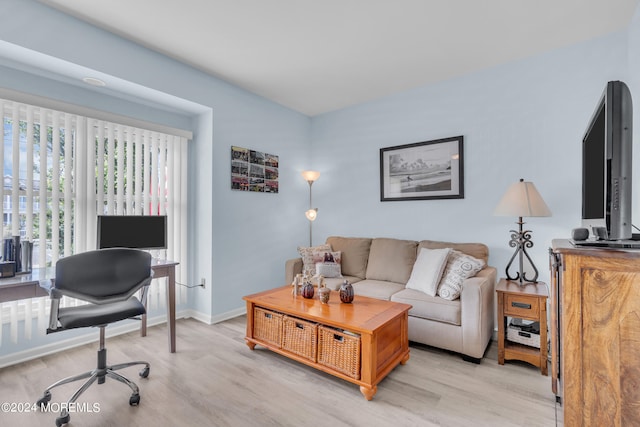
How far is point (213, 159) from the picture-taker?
327 cm

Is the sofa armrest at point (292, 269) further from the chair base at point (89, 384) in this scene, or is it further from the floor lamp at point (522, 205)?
the floor lamp at point (522, 205)

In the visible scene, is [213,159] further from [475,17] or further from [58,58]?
[475,17]

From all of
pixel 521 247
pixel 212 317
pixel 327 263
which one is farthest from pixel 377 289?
pixel 212 317

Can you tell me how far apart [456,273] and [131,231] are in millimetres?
2824

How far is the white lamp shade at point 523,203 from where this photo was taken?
2348 mm

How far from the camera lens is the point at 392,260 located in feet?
10.7

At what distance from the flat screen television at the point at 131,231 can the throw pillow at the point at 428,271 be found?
7.64 feet

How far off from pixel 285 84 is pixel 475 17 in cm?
192

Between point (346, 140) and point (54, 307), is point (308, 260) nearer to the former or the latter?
point (346, 140)

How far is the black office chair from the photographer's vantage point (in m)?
1.71

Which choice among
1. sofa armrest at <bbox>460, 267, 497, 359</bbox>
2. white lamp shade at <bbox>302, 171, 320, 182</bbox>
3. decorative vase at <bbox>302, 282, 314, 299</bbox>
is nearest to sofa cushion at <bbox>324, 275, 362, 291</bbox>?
decorative vase at <bbox>302, 282, 314, 299</bbox>

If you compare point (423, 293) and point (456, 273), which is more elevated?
point (456, 273)

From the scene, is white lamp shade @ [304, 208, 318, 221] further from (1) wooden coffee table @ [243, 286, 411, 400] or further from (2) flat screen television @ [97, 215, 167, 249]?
(2) flat screen television @ [97, 215, 167, 249]

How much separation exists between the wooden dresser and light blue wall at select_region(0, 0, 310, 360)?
9.82 ft
